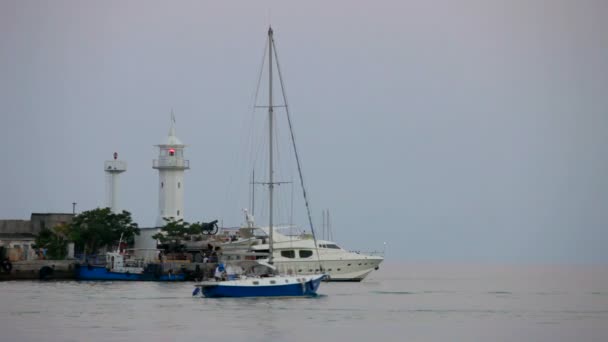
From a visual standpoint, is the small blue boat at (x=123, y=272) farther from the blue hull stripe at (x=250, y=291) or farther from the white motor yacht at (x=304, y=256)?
the blue hull stripe at (x=250, y=291)

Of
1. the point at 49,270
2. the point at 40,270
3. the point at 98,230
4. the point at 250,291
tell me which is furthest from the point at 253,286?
the point at 98,230

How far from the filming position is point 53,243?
103000mm

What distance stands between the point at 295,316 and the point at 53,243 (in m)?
46.9

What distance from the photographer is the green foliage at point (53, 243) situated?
102625mm

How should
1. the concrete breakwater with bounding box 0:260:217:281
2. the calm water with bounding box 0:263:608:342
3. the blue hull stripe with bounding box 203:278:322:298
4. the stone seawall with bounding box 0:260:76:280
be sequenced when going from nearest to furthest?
the calm water with bounding box 0:263:608:342 → the blue hull stripe with bounding box 203:278:322:298 → the concrete breakwater with bounding box 0:260:217:281 → the stone seawall with bounding box 0:260:76:280

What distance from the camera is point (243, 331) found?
175ft

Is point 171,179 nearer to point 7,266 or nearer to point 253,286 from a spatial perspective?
point 7,266

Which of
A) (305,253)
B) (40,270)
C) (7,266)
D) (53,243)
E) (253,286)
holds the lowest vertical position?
(253,286)

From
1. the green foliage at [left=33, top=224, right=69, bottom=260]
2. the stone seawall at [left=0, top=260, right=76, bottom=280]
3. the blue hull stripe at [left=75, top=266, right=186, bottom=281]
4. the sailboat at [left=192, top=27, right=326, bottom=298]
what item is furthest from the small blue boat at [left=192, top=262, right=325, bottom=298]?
the green foliage at [left=33, top=224, right=69, bottom=260]

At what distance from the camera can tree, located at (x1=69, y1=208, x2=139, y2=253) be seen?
10400 cm

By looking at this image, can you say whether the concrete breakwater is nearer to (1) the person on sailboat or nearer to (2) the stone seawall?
(2) the stone seawall

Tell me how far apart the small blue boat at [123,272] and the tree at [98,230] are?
766 centimetres

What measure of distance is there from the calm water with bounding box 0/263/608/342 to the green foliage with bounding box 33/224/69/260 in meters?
18.0

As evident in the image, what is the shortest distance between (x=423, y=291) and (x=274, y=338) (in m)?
41.5
